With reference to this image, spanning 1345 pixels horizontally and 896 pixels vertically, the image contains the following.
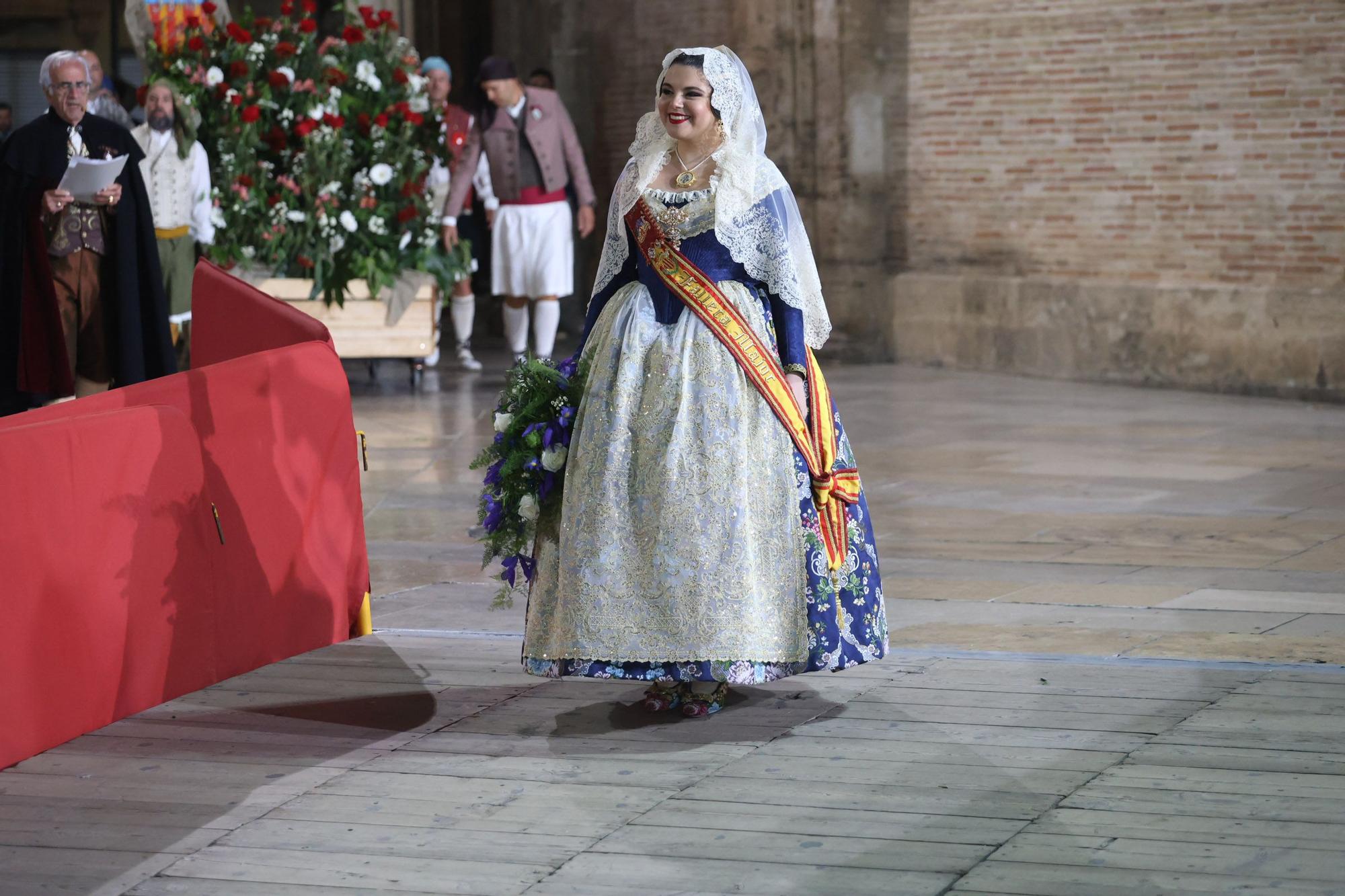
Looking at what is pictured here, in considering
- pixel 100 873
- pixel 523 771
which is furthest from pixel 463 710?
pixel 100 873

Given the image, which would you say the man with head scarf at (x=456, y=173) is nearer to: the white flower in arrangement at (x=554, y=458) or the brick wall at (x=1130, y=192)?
the brick wall at (x=1130, y=192)

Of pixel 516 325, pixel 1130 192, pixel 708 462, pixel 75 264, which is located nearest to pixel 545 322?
pixel 516 325

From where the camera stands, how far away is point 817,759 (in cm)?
443

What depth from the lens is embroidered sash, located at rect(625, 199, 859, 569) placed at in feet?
15.5

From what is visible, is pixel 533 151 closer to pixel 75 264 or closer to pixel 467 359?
pixel 467 359

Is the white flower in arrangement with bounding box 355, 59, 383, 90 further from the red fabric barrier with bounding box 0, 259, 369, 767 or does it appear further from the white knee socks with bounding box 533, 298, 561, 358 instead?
the red fabric barrier with bounding box 0, 259, 369, 767

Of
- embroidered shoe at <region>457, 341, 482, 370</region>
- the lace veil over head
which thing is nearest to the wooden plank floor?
the lace veil over head

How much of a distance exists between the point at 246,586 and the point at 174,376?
0.56m

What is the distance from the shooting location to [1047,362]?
12586 mm

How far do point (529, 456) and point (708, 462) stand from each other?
1.54 ft

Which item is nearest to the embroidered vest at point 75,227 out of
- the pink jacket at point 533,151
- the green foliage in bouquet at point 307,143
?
the green foliage in bouquet at point 307,143

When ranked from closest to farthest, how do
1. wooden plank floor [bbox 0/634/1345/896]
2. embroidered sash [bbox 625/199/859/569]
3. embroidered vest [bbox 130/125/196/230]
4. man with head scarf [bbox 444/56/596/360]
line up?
1. wooden plank floor [bbox 0/634/1345/896]
2. embroidered sash [bbox 625/199/859/569]
3. embroidered vest [bbox 130/125/196/230]
4. man with head scarf [bbox 444/56/596/360]

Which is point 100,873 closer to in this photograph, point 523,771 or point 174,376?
point 523,771

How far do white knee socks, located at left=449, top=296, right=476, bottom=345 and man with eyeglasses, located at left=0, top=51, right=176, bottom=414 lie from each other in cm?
453
